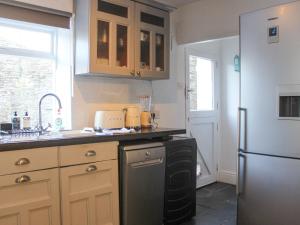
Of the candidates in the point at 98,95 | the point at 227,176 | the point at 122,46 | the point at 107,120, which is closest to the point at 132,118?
the point at 107,120

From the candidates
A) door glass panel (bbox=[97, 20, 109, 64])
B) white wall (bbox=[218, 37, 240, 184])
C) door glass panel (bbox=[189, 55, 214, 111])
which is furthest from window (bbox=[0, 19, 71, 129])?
white wall (bbox=[218, 37, 240, 184])

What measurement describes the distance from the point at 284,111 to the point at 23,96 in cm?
228

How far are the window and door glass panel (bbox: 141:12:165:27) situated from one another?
785 mm

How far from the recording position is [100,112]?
108 inches

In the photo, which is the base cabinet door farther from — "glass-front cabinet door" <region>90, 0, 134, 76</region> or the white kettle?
"glass-front cabinet door" <region>90, 0, 134, 76</region>

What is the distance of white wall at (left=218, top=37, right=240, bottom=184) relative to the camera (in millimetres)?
4277

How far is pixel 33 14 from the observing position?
246cm

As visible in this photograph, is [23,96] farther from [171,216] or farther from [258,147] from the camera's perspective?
[258,147]

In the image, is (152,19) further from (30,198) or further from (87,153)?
(30,198)

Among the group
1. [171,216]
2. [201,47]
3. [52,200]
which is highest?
[201,47]

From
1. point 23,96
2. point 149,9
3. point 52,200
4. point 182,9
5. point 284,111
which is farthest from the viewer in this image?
point 182,9

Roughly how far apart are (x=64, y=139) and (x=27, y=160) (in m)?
0.29

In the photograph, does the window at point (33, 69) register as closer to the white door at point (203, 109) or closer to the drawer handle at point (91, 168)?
the drawer handle at point (91, 168)

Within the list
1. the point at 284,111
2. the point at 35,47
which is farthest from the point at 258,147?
the point at 35,47
